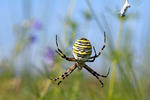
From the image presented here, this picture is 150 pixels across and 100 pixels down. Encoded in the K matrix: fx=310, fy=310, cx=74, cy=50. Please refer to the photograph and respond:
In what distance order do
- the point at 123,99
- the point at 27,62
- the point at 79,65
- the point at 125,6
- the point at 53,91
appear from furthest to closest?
the point at 27,62 → the point at 53,91 → the point at 123,99 → the point at 79,65 → the point at 125,6

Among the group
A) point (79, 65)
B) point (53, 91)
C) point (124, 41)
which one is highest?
point (79, 65)

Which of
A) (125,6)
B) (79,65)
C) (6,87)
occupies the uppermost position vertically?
(125,6)

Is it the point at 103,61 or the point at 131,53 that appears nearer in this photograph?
the point at 131,53

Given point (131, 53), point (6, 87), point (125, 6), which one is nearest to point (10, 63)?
point (6, 87)

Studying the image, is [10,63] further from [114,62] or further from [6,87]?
[114,62]

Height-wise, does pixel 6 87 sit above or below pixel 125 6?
below

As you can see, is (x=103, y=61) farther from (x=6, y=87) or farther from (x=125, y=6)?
(x=125, y=6)

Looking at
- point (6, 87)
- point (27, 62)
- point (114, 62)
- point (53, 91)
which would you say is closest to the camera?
point (114, 62)

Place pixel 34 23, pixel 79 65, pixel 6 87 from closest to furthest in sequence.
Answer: pixel 79 65 < pixel 6 87 < pixel 34 23

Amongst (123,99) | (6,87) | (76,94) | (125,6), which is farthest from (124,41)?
(125,6)
